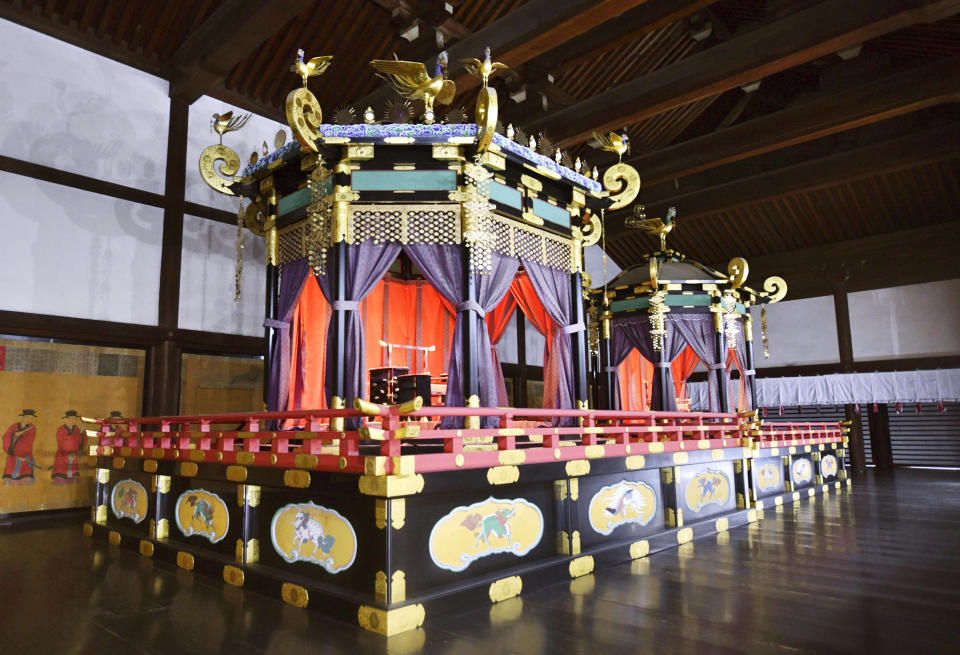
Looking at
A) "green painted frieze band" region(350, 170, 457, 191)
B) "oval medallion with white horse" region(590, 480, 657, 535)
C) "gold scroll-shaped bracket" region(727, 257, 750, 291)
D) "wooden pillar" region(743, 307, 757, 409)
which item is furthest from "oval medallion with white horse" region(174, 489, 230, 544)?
"wooden pillar" region(743, 307, 757, 409)

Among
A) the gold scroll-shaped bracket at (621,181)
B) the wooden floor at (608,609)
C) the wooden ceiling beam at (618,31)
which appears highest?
the wooden ceiling beam at (618,31)

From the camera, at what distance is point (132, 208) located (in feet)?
21.2

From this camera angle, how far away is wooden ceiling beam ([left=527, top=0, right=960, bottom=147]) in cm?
552

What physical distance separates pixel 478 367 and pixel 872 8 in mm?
4979

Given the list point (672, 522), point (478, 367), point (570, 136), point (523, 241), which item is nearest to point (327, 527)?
point (478, 367)

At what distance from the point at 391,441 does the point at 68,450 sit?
16.4 ft

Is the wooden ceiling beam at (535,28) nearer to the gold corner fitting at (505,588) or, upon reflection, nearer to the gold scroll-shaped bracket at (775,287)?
the gold corner fitting at (505,588)

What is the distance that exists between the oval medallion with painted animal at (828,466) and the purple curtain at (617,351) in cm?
269

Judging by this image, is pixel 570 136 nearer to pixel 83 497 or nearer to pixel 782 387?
pixel 782 387

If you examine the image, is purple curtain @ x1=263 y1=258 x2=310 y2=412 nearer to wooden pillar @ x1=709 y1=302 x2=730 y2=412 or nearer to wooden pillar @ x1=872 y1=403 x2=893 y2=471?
wooden pillar @ x1=709 y1=302 x2=730 y2=412

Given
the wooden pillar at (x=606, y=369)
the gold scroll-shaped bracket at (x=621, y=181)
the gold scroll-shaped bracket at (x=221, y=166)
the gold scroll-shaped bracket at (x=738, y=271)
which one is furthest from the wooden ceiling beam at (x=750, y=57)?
the gold scroll-shaped bracket at (x=221, y=166)

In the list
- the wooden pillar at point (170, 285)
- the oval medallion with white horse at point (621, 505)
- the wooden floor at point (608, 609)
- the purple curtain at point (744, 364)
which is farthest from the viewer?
the purple curtain at point (744, 364)

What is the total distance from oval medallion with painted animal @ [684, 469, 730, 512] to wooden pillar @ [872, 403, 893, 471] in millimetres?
6619

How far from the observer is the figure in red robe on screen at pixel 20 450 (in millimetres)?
5656
